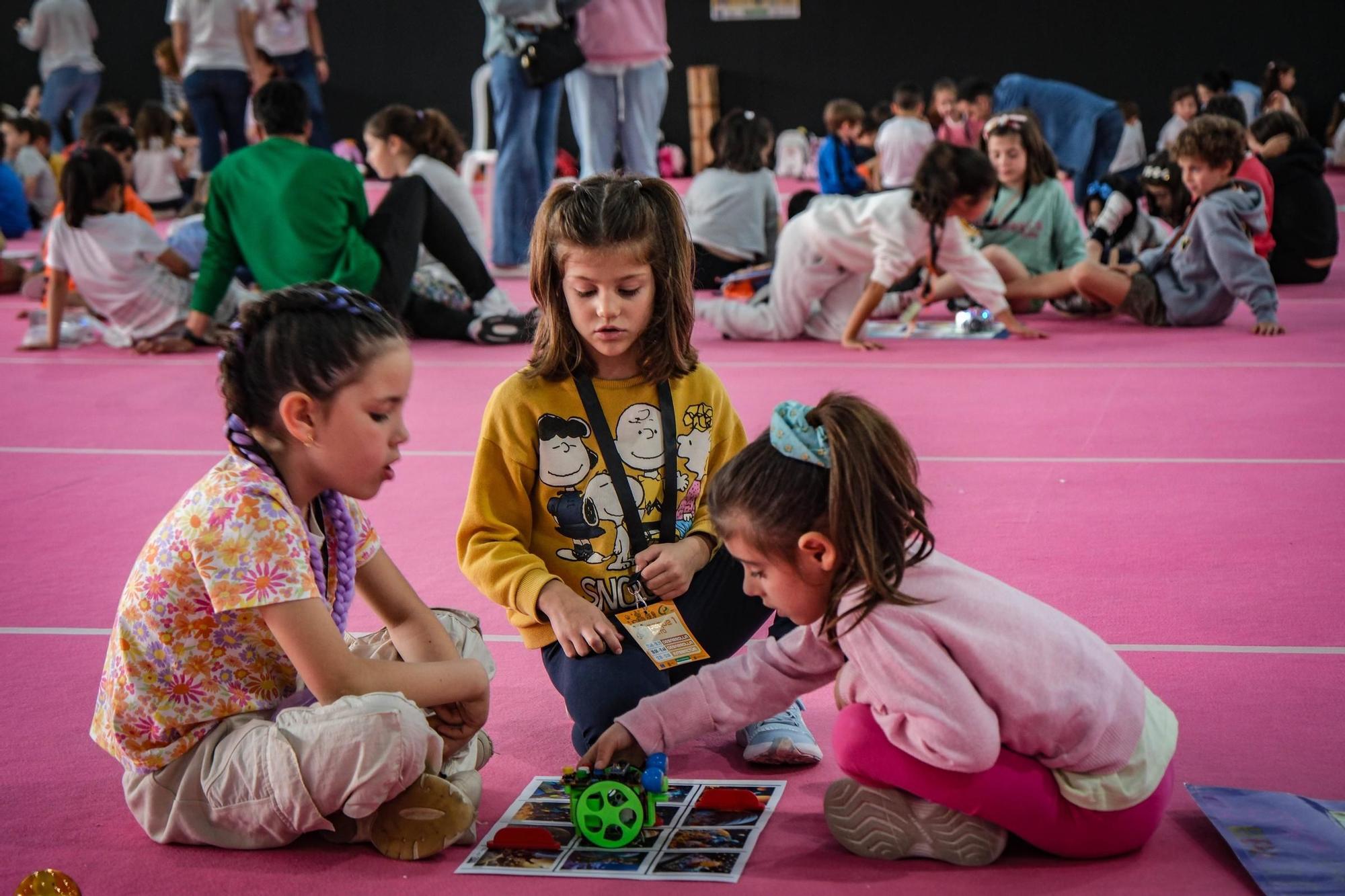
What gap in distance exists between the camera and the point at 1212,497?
362 centimetres

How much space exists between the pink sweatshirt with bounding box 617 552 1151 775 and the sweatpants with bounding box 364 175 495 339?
4.32 meters

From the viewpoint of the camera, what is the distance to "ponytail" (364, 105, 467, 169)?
254 inches

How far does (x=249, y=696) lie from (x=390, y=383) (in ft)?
1.54

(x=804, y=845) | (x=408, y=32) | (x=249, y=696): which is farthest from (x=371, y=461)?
(x=408, y=32)

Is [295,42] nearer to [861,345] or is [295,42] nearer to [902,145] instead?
[902,145]

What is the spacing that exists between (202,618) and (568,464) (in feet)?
2.12

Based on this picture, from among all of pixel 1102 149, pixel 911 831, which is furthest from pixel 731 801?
pixel 1102 149

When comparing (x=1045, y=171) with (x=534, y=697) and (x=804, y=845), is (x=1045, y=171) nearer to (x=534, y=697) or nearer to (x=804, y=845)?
(x=534, y=697)

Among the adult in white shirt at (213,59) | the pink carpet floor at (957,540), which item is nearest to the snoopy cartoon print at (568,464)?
the pink carpet floor at (957,540)

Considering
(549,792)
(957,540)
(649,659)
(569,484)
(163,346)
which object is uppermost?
(569,484)

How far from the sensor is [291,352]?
192cm

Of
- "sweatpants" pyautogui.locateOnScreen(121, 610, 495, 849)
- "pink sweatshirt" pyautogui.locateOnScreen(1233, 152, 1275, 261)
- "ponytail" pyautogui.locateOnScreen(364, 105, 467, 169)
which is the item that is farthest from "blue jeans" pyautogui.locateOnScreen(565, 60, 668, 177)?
"sweatpants" pyautogui.locateOnScreen(121, 610, 495, 849)

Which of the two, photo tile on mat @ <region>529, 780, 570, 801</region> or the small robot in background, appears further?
photo tile on mat @ <region>529, 780, 570, 801</region>

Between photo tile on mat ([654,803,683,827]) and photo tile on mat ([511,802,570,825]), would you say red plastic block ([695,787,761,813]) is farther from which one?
photo tile on mat ([511,802,570,825])
